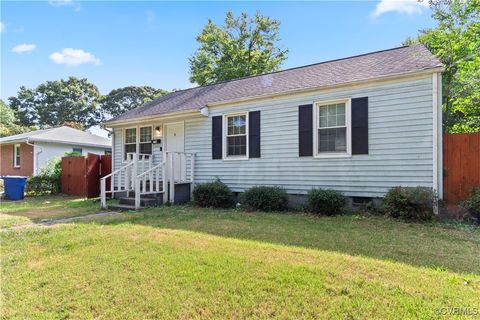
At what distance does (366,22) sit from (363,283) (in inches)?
417

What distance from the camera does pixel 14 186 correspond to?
12.0m

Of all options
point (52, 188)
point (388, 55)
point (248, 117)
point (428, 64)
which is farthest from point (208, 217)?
point (52, 188)

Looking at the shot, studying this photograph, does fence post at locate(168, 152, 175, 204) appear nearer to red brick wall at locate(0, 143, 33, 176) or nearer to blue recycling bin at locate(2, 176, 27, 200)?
blue recycling bin at locate(2, 176, 27, 200)

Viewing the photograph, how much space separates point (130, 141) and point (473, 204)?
36.7 feet

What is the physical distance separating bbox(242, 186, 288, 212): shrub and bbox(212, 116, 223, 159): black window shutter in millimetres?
2034

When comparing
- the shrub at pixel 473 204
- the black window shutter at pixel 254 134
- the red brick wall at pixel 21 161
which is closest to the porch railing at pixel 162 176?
the black window shutter at pixel 254 134

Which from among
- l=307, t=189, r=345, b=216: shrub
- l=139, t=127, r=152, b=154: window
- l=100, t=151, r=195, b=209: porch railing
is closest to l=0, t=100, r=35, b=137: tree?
l=139, t=127, r=152, b=154: window

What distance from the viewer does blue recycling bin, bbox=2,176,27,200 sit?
1188cm

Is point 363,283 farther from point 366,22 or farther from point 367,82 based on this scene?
point 366,22

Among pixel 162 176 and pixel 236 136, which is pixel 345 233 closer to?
pixel 236 136

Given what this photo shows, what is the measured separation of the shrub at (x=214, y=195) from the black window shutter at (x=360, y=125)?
12.5 feet

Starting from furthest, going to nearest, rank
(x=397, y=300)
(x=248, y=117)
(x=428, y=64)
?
1. (x=248, y=117)
2. (x=428, y=64)
3. (x=397, y=300)

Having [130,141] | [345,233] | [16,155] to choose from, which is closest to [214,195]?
[345,233]

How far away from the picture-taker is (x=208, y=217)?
7039 mm
